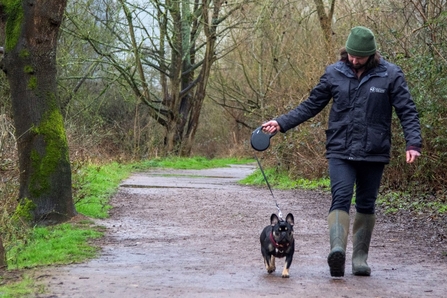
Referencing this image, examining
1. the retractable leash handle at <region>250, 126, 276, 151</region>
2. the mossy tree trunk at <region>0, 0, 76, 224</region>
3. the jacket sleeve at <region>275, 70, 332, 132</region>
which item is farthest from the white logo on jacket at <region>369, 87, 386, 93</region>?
the mossy tree trunk at <region>0, 0, 76, 224</region>

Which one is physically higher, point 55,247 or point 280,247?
point 280,247

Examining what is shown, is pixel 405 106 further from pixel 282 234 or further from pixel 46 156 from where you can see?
pixel 46 156

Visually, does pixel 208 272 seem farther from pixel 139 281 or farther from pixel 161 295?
pixel 161 295

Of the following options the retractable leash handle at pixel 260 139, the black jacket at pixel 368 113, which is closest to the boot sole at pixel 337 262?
the black jacket at pixel 368 113

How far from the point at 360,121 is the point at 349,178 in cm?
50

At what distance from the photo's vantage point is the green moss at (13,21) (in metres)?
10.2

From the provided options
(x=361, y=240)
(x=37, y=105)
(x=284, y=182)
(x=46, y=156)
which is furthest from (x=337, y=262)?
(x=284, y=182)

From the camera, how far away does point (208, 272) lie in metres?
7.10

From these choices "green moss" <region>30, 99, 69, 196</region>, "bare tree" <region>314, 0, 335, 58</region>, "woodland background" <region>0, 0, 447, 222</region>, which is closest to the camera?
"green moss" <region>30, 99, 69, 196</region>

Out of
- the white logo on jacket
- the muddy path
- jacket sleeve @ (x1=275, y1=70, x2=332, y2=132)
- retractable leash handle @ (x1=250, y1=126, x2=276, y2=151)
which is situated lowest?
the muddy path

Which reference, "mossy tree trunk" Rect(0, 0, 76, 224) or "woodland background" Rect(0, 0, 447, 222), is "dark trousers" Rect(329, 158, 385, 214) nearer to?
"mossy tree trunk" Rect(0, 0, 76, 224)

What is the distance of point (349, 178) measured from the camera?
6.78 meters

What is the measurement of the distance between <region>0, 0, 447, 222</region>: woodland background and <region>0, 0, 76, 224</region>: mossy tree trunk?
0.51 meters

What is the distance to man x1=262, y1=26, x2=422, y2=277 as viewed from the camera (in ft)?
22.0
